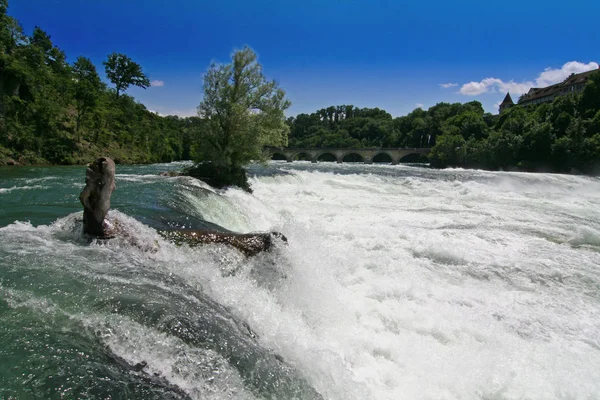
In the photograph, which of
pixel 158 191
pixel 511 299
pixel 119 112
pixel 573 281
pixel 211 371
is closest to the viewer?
pixel 211 371

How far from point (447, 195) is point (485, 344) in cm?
1873

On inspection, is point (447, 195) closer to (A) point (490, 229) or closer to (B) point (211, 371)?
(A) point (490, 229)

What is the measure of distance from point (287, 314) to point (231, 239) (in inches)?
71.3

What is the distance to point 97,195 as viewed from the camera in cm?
558

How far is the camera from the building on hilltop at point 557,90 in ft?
294

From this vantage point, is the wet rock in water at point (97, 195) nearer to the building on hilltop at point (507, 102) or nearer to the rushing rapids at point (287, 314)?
the rushing rapids at point (287, 314)

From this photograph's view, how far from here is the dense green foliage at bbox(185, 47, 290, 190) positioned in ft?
58.6

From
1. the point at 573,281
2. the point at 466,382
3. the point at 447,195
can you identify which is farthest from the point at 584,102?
the point at 466,382

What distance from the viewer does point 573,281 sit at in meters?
7.75

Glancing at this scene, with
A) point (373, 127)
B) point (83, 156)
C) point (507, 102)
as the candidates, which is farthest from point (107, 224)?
point (373, 127)

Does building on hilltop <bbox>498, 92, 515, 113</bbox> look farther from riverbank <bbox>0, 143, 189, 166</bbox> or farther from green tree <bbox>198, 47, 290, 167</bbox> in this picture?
green tree <bbox>198, 47, 290, 167</bbox>

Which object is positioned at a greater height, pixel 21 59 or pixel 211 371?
pixel 21 59

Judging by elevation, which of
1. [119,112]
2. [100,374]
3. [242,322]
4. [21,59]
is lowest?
[242,322]

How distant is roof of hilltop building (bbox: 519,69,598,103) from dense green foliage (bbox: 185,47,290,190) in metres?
94.1
